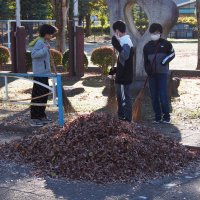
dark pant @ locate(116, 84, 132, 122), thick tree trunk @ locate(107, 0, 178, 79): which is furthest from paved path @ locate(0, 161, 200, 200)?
thick tree trunk @ locate(107, 0, 178, 79)

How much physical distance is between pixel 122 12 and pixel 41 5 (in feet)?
→ 95.1

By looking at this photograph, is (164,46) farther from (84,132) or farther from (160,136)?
(84,132)

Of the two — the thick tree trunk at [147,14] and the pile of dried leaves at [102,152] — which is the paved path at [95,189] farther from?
the thick tree trunk at [147,14]

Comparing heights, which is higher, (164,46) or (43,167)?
(164,46)

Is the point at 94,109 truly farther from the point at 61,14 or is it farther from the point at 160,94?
the point at 61,14

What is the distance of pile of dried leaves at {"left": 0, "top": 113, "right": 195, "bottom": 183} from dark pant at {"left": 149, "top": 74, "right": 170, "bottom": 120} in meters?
1.94

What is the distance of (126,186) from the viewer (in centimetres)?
621

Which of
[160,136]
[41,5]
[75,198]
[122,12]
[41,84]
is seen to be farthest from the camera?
[41,5]

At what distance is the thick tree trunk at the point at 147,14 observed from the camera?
12.6 m

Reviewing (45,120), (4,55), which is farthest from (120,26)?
(4,55)

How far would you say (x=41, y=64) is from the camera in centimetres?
921

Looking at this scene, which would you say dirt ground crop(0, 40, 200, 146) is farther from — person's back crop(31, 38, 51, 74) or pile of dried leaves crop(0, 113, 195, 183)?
person's back crop(31, 38, 51, 74)

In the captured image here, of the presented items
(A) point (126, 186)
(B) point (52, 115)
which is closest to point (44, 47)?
(B) point (52, 115)

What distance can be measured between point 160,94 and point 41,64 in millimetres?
2052
